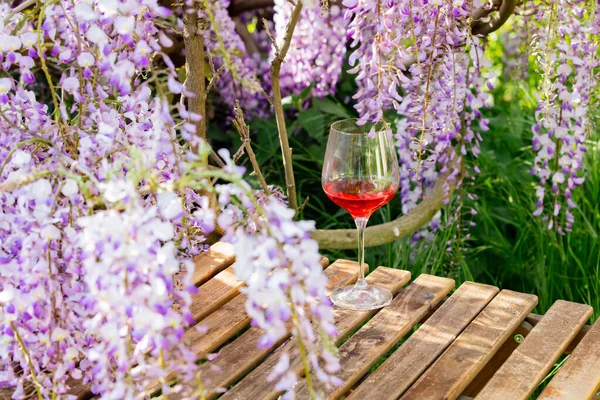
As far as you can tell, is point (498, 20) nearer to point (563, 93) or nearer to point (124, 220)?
point (563, 93)

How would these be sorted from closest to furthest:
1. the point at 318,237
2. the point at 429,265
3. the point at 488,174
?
1. the point at 318,237
2. the point at 429,265
3. the point at 488,174

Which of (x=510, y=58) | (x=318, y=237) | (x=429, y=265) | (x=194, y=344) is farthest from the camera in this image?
(x=510, y=58)

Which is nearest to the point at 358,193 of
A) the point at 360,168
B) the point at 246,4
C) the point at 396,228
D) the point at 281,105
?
the point at 360,168

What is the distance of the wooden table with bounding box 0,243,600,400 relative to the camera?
5.29 ft

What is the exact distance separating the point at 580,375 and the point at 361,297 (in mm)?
509

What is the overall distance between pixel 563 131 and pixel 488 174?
27.5 inches

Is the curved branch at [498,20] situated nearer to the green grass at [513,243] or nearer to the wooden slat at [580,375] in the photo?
the green grass at [513,243]

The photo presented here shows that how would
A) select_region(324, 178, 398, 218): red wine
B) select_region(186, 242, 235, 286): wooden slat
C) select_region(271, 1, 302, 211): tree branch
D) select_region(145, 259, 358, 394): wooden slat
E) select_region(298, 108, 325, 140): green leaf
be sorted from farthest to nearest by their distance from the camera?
select_region(298, 108, 325, 140): green leaf
select_region(271, 1, 302, 211): tree branch
select_region(186, 242, 235, 286): wooden slat
select_region(324, 178, 398, 218): red wine
select_region(145, 259, 358, 394): wooden slat

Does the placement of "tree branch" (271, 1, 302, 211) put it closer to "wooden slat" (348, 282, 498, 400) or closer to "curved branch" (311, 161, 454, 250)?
"curved branch" (311, 161, 454, 250)

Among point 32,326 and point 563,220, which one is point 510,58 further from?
point 32,326

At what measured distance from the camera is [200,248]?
2281mm

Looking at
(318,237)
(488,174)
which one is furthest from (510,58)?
(318,237)

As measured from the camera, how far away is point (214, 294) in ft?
6.53

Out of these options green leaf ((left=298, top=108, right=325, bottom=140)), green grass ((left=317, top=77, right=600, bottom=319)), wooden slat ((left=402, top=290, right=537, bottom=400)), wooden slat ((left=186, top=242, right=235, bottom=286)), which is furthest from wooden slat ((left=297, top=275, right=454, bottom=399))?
green leaf ((left=298, top=108, right=325, bottom=140))
